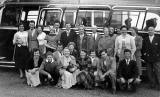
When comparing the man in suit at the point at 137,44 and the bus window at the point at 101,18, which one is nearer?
the man in suit at the point at 137,44

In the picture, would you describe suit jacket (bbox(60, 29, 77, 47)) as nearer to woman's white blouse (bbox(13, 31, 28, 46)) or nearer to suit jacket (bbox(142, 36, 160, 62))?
woman's white blouse (bbox(13, 31, 28, 46))

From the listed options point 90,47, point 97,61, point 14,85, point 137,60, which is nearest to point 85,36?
point 90,47

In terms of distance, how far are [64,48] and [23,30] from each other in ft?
5.78

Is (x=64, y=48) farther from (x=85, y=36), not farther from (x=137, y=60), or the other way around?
(x=137, y=60)

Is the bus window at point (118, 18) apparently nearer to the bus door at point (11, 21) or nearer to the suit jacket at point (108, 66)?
the suit jacket at point (108, 66)

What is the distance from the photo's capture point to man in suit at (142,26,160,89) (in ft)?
26.4

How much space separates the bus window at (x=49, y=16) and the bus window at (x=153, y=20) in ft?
9.15

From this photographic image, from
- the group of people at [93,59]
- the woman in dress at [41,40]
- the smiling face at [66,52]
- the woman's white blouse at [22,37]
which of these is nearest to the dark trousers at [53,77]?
the group of people at [93,59]

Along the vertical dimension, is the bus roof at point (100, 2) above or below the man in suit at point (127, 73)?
above

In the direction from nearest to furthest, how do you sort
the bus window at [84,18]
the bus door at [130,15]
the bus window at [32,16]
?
the bus door at [130,15], the bus window at [84,18], the bus window at [32,16]

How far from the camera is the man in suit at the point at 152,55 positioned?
8.04 meters

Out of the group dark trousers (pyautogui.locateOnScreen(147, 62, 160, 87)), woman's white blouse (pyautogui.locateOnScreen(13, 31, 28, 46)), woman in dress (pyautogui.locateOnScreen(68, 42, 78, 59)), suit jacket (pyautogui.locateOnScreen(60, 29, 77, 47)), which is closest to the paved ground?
dark trousers (pyautogui.locateOnScreen(147, 62, 160, 87))

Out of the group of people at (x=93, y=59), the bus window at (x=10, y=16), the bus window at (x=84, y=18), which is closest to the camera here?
the group of people at (x=93, y=59)

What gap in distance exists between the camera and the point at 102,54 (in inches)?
310
